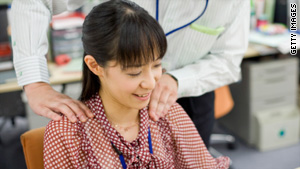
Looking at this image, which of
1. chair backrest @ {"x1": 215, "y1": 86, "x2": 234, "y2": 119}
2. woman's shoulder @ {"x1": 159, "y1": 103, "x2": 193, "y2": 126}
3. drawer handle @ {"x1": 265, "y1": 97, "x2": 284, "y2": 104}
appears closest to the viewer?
woman's shoulder @ {"x1": 159, "y1": 103, "x2": 193, "y2": 126}

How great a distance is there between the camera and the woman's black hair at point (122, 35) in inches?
40.5

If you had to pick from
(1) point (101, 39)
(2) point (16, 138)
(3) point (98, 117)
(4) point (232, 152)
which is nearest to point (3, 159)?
(2) point (16, 138)

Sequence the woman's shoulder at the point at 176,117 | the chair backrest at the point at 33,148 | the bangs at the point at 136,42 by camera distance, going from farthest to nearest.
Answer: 1. the woman's shoulder at the point at 176,117
2. the chair backrest at the point at 33,148
3. the bangs at the point at 136,42

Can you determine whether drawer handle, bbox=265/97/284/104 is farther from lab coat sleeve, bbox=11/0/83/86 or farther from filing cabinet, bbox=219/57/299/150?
lab coat sleeve, bbox=11/0/83/86

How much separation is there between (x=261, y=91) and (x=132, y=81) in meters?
1.98

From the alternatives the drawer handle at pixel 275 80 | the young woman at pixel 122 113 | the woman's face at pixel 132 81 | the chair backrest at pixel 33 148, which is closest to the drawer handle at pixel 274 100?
the drawer handle at pixel 275 80

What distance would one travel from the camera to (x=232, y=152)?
283 centimetres

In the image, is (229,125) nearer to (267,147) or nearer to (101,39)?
(267,147)

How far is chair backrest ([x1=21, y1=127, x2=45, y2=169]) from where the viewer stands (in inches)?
46.3

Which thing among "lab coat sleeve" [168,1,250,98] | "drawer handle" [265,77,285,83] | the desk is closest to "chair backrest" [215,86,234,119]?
"drawer handle" [265,77,285,83]

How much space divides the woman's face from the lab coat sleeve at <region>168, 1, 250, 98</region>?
10.3 inches

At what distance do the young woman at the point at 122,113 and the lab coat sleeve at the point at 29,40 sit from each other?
161 mm

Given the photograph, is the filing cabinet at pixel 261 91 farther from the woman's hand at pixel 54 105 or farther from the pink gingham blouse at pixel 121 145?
the woman's hand at pixel 54 105

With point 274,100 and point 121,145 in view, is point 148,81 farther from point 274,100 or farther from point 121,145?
point 274,100
